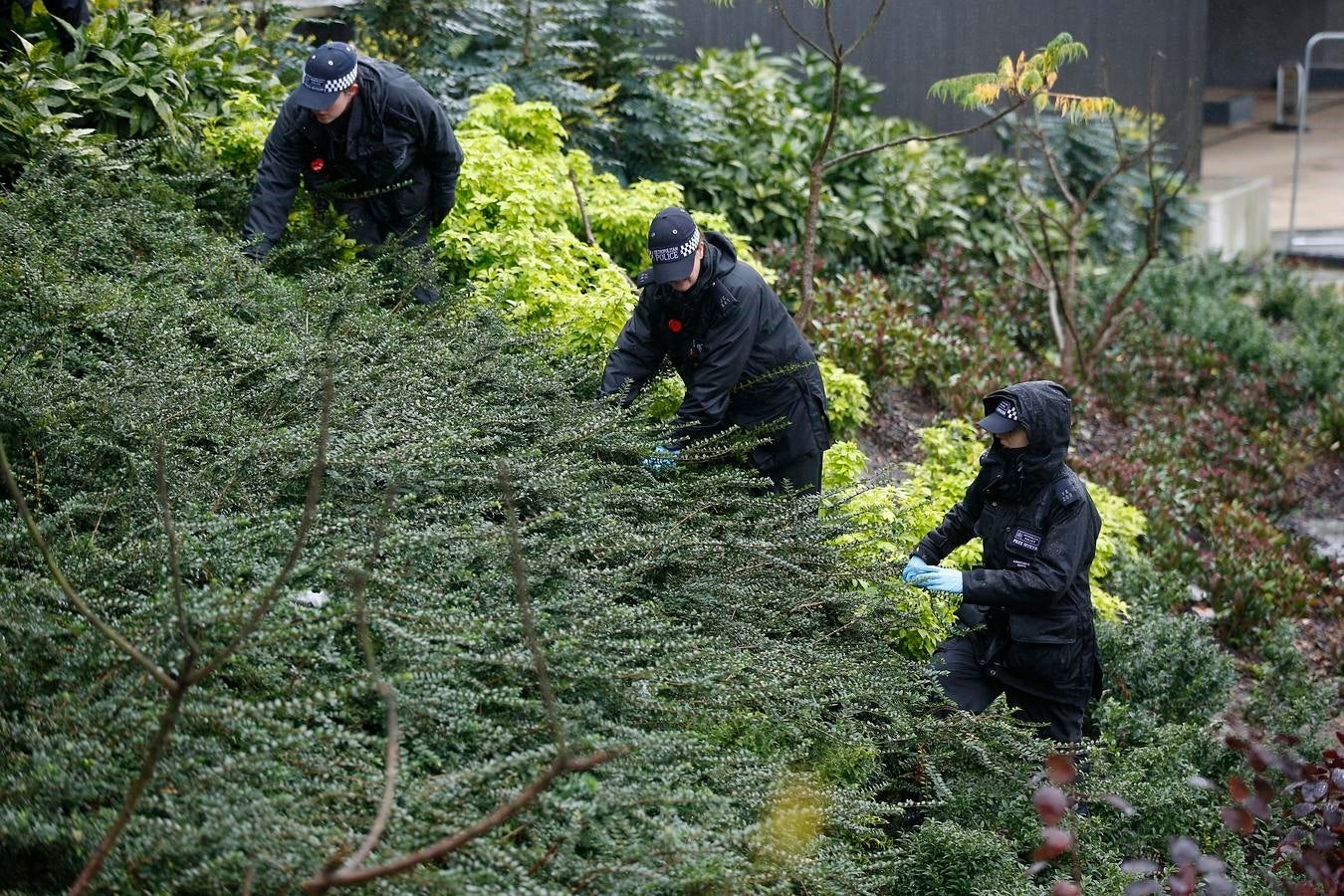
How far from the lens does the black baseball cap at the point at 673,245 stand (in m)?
4.57

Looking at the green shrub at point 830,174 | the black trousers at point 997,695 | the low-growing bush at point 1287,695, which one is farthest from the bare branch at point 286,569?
the green shrub at point 830,174

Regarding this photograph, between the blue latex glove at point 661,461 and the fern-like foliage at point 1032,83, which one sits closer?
the blue latex glove at point 661,461

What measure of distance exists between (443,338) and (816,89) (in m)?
6.48

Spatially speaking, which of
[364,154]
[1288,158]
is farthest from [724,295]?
[1288,158]

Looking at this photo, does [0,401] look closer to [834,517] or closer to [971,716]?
[834,517]

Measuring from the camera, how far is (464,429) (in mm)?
4098

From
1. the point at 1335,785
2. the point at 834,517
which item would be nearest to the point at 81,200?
the point at 834,517

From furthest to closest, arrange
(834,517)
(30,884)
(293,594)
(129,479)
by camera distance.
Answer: (834,517) < (129,479) < (293,594) < (30,884)

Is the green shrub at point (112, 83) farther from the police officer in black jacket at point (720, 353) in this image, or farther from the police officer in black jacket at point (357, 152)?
the police officer in black jacket at point (720, 353)

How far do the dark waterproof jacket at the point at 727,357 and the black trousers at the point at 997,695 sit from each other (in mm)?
1051

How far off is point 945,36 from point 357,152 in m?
7.84

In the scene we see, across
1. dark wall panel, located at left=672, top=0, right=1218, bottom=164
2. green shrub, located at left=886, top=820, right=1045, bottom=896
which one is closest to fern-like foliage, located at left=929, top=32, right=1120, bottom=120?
dark wall panel, located at left=672, top=0, right=1218, bottom=164

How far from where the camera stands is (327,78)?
203 inches

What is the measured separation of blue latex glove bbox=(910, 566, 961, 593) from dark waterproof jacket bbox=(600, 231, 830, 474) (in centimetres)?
74
